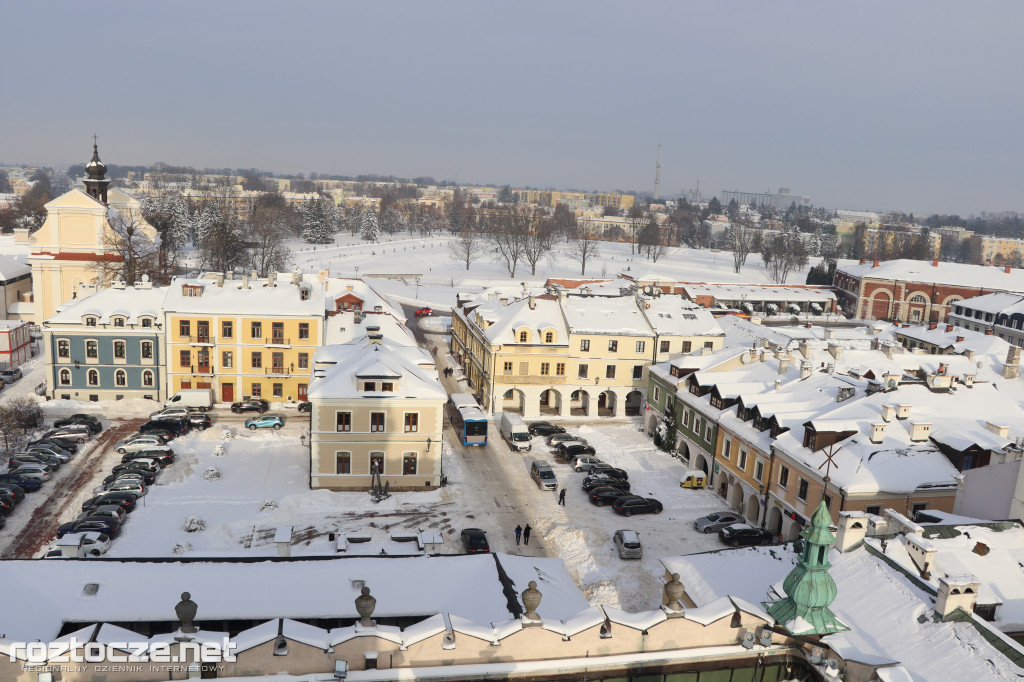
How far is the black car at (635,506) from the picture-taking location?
36.6 m

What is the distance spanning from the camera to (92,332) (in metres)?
49.3

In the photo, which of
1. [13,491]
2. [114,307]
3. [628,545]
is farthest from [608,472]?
[114,307]

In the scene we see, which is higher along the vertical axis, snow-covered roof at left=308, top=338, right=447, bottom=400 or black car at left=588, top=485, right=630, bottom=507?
snow-covered roof at left=308, top=338, right=447, bottom=400

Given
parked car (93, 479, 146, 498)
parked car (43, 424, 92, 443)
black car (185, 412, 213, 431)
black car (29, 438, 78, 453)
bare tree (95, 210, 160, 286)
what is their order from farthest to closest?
bare tree (95, 210, 160, 286) < black car (185, 412, 213, 431) < parked car (43, 424, 92, 443) < black car (29, 438, 78, 453) < parked car (93, 479, 146, 498)

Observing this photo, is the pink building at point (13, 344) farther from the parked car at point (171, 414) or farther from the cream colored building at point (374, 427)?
the cream colored building at point (374, 427)

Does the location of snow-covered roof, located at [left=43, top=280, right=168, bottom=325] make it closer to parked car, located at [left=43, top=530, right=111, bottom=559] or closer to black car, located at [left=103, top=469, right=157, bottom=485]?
black car, located at [left=103, top=469, right=157, bottom=485]

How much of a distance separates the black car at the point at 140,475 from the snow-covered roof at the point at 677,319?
31.0m

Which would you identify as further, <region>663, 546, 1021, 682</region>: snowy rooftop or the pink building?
the pink building

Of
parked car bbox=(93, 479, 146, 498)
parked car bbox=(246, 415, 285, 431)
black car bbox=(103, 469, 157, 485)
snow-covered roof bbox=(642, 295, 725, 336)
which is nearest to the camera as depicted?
parked car bbox=(93, 479, 146, 498)

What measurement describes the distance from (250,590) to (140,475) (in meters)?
21.2

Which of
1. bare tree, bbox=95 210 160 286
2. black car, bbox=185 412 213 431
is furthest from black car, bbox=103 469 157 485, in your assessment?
bare tree, bbox=95 210 160 286

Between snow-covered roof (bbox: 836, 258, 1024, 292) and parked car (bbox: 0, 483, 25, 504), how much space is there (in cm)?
8894

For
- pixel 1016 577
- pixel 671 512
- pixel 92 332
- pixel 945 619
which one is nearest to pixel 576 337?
pixel 671 512

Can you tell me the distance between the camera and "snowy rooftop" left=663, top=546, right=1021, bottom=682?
1365 centimetres
